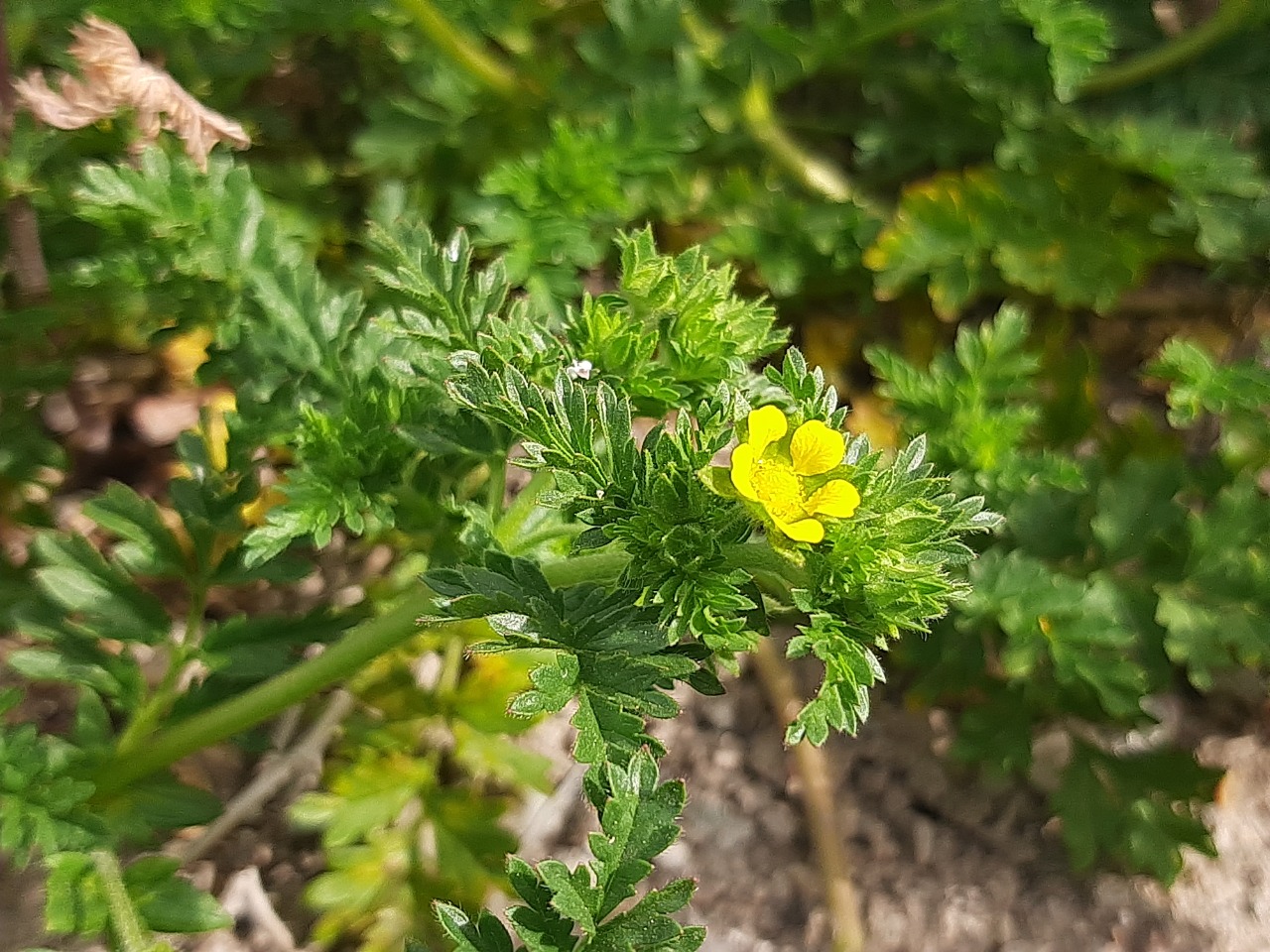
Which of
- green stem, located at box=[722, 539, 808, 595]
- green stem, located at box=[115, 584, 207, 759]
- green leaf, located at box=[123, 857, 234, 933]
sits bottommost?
green leaf, located at box=[123, 857, 234, 933]

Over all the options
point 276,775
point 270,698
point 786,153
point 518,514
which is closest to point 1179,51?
point 786,153

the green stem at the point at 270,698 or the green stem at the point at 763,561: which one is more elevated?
the green stem at the point at 763,561

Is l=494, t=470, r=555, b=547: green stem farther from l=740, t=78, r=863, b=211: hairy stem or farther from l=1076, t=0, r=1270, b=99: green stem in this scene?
l=1076, t=0, r=1270, b=99: green stem

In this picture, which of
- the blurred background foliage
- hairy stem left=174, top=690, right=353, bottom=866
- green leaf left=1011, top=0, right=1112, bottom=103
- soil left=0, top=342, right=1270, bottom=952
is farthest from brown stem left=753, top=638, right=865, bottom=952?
green leaf left=1011, top=0, right=1112, bottom=103

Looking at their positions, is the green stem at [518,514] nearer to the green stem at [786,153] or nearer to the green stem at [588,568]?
the green stem at [588,568]

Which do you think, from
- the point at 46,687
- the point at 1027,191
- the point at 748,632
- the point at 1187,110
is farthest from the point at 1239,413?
the point at 46,687

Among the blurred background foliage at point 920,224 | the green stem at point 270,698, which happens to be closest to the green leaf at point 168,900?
the green stem at point 270,698

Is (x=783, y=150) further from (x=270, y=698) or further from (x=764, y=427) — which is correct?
(x=270, y=698)
